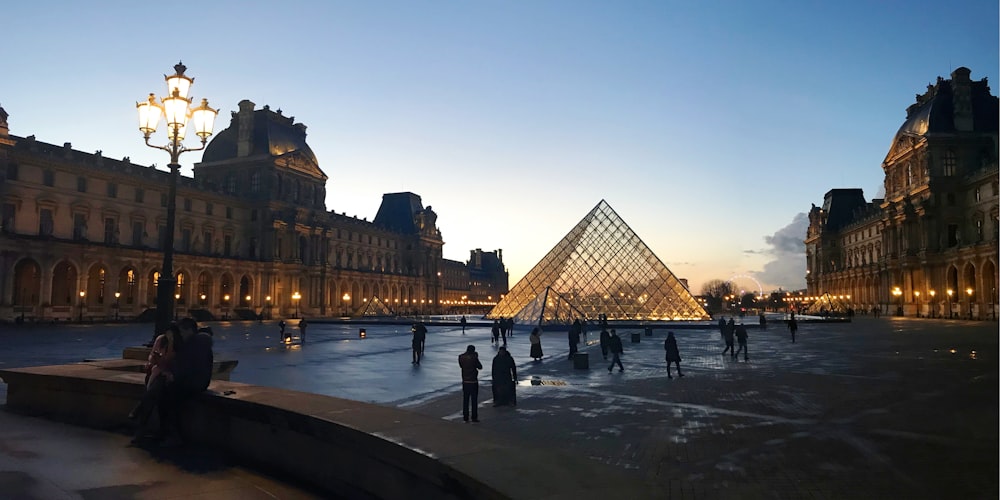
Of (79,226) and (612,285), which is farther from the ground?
(79,226)

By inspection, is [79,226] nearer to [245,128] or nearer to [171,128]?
[245,128]

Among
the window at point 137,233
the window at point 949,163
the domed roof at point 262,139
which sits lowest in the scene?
the window at point 137,233

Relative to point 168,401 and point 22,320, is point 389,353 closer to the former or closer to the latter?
point 168,401

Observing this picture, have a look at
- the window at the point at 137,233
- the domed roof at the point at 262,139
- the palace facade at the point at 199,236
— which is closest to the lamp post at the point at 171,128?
the palace facade at the point at 199,236

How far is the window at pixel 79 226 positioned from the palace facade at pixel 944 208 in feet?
→ 213

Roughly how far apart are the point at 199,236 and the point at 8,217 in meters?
15.4

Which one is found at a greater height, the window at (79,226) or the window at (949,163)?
the window at (949,163)

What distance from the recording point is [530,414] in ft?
30.6

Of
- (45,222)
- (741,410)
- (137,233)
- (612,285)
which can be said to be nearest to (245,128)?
(137,233)

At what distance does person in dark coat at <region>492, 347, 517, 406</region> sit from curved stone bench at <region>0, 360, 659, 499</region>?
4.53 meters

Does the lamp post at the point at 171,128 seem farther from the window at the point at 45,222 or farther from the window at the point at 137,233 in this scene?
the window at the point at 137,233

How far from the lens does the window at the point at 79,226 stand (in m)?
44.5

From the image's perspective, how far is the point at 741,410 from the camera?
9625 mm

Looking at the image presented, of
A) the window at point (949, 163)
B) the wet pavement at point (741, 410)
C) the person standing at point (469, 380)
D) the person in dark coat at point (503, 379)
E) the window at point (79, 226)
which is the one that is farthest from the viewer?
the window at point (949, 163)
